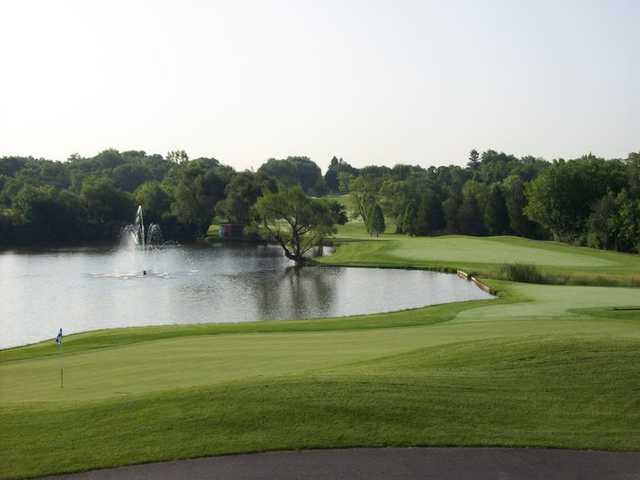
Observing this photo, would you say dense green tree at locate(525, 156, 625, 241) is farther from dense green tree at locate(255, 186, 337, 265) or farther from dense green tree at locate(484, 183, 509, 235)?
dense green tree at locate(255, 186, 337, 265)

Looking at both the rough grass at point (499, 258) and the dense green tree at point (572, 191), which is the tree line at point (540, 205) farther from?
the rough grass at point (499, 258)

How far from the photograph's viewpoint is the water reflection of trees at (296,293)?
44312mm

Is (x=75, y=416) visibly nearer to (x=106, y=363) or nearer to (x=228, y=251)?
(x=106, y=363)

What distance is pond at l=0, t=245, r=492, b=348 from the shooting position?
137ft

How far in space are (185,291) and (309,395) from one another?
3978 centimetres

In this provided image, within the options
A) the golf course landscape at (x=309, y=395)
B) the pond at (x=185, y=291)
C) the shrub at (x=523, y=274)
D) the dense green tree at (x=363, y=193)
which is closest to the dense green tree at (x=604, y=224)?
the pond at (x=185, y=291)

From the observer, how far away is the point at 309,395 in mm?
14320

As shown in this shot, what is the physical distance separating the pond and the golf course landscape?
15161mm

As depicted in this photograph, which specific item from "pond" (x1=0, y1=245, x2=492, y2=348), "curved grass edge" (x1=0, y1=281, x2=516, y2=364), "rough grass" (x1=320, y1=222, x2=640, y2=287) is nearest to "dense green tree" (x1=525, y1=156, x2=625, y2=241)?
"rough grass" (x1=320, y1=222, x2=640, y2=287)

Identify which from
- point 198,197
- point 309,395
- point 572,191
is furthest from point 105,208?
point 309,395

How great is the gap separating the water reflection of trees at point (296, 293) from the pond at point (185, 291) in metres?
0.06

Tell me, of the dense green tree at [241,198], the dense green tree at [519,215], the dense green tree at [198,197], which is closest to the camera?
the dense green tree at [519,215]

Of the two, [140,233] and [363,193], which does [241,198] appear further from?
[363,193]

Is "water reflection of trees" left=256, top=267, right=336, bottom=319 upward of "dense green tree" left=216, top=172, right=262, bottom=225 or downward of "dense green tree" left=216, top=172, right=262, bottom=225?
downward
